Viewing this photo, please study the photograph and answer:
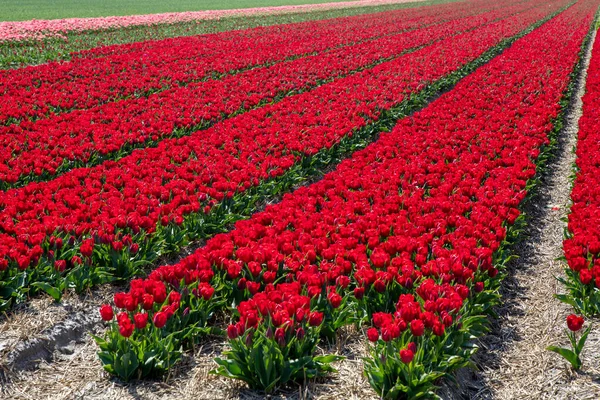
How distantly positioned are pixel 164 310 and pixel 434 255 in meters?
2.59

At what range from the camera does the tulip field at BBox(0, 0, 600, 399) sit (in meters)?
4.22

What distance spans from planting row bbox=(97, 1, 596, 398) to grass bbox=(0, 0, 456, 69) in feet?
50.4

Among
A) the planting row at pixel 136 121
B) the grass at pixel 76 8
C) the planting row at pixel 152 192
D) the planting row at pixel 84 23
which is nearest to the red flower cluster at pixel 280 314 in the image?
the planting row at pixel 152 192

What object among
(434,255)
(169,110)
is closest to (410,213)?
(434,255)

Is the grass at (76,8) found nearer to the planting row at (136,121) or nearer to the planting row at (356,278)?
the planting row at (136,121)

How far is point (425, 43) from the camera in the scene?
25.5 meters

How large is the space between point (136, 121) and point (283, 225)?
19.5ft

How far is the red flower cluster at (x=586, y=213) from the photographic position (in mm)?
5354

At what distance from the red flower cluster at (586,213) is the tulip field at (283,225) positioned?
1.2 inches

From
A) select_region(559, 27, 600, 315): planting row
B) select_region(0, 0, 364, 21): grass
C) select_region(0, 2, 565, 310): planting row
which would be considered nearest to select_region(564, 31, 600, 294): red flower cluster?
select_region(559, 27, 600, 315): planting row

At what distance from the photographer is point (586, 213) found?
660 cm

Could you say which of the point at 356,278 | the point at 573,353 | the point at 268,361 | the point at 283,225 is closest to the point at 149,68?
the point at 283,225

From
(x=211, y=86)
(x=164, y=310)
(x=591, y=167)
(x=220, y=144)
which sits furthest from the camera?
(x=211, y=86)

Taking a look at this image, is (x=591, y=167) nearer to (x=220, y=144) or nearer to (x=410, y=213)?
(x=410, y=213)
